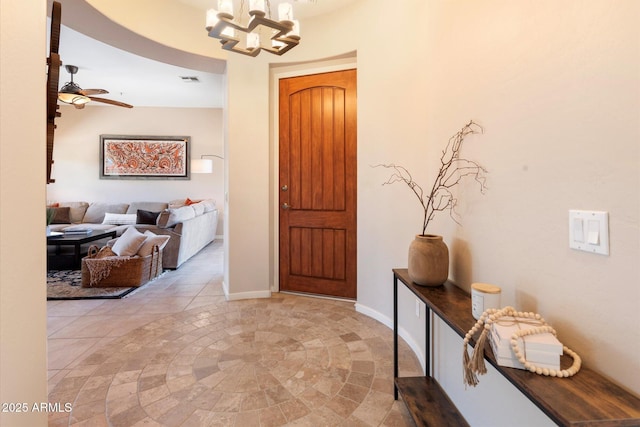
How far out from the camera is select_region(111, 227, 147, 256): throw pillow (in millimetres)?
3738

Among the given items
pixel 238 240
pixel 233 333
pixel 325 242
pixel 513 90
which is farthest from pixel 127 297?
pixel 513 90

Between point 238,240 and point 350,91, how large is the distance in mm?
1949

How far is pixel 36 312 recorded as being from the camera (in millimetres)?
904

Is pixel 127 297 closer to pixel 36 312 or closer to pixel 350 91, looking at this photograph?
pixel 36 312

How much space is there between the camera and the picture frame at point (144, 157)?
6922 millimetres

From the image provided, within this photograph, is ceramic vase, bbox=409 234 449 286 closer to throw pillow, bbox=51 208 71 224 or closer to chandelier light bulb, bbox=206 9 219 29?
chandelier light bulb, bbox=206 9 219 29

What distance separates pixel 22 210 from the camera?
86 centimetres

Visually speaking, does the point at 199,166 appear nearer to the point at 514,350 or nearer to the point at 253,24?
the point at 253,24

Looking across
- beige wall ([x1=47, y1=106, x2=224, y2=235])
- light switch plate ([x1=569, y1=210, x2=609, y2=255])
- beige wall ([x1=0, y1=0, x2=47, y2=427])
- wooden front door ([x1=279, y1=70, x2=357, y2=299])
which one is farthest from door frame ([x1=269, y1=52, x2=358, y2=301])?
beige wall ([x1=47, y1=106, x2=224, y2=235])

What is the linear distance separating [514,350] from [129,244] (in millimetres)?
4142

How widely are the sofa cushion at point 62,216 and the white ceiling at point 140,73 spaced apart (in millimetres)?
A: 2416

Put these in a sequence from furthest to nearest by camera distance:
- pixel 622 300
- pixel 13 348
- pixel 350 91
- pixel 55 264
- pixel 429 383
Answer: pixel 55 264 → pixel 350 91 → pixel 429 383 → pixel 13 348 → pixel 622 300

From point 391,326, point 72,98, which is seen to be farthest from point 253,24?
point 72,98

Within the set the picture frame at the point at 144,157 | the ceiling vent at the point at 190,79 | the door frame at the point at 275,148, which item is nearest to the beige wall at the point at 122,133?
the picture frame at the point at 144,157
